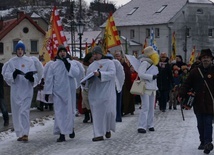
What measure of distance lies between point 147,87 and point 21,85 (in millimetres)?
2809

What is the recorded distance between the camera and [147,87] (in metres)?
12.8

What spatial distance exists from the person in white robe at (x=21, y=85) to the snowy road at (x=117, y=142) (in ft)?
1.13

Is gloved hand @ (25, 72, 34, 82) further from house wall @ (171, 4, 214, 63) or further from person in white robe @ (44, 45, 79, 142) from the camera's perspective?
house wall @ (171, 4, 214, 63)

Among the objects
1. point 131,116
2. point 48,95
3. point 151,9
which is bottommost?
point 131,116

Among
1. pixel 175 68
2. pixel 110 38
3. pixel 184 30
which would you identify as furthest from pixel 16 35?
pixel 110 38

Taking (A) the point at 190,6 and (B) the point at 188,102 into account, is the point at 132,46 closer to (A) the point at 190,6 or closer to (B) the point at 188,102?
(A) the point at 190,6

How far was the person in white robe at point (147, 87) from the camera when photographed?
12805mm

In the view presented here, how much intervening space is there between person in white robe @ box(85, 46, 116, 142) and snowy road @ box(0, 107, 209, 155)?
28 centimetres

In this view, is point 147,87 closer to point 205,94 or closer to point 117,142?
point 117,142

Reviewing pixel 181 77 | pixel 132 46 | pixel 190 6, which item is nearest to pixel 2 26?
pixel 132 46

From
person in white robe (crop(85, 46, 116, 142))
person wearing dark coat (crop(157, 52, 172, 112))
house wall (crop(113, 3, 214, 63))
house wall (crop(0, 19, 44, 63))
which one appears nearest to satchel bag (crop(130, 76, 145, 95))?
person in white robe (crop(85, 46, 116, 142))

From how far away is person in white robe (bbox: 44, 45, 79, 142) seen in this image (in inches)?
456

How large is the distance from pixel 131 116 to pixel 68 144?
630cm

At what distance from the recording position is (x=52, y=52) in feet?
56.6
